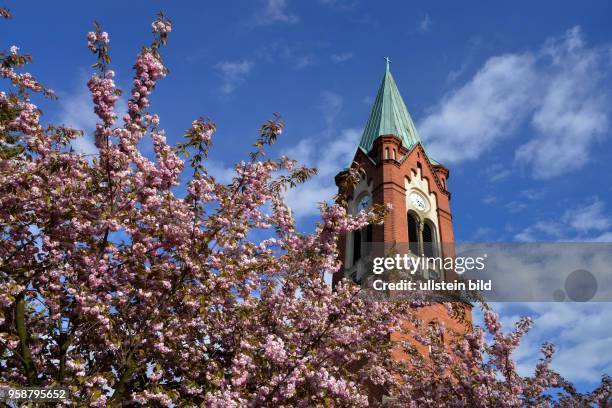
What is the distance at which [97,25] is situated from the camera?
7.52m

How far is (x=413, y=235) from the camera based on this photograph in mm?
28438

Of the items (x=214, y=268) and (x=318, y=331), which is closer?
(x=214, y=268)

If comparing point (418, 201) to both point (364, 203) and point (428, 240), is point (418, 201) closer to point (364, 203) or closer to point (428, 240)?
point (428, 240)

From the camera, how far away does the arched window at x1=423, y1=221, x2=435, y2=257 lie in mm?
27839

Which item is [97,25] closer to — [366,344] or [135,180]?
[135,180]

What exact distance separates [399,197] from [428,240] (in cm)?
336

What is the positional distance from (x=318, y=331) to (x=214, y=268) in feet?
7.78

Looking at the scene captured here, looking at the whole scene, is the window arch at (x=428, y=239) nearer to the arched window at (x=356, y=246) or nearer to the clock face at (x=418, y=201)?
the clock face at (x=418, y=201)

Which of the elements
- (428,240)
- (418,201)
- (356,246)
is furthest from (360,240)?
(418,201)

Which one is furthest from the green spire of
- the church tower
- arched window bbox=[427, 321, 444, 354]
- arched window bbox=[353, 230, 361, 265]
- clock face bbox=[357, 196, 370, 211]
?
arched window bbox=[427, 321, 444, 354]

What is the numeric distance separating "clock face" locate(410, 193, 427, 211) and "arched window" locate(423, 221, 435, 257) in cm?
102

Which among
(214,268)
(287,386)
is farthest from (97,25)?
(287,386)

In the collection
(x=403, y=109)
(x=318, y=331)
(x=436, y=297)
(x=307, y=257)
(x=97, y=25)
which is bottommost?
(x=318, y=331)

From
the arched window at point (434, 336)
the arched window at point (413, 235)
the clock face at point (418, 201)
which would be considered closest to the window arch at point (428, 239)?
the arched window at point (413, 235)
